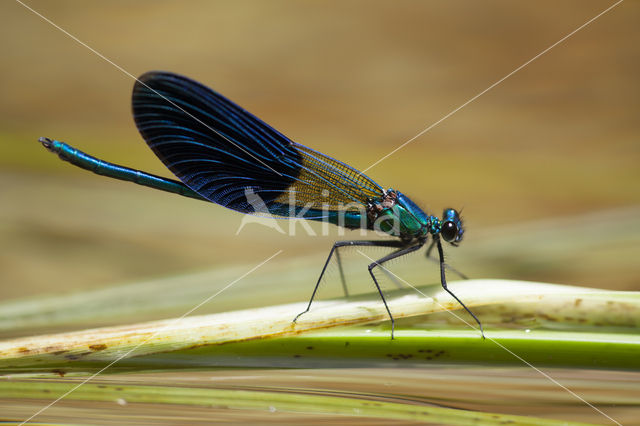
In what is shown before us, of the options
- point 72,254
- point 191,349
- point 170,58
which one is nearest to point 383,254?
point 191,349

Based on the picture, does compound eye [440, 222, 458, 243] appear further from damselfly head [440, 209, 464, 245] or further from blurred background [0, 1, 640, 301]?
blurred background [0, 1, 640, 301]

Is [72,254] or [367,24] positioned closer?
[72,254]

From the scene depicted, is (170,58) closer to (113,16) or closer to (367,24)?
(113,16)

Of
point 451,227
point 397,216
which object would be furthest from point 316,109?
point 451,227

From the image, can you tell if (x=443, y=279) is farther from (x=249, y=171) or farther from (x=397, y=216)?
(x=249, y=171)

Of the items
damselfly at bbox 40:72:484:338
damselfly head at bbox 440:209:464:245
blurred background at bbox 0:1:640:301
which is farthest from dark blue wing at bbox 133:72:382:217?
blurred background at bbox 0:1:640:301

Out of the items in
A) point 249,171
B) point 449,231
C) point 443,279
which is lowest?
point 443,279
